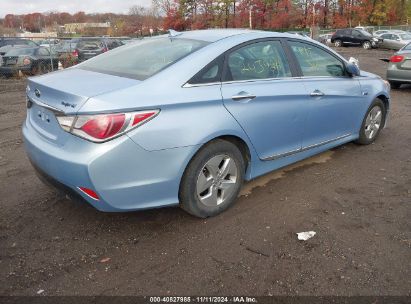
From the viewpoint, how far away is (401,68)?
403 inches

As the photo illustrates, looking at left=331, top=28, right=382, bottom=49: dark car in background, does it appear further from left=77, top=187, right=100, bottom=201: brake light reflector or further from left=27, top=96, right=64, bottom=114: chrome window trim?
left=77, top=187, right=100, bottom=201: brake light reflector

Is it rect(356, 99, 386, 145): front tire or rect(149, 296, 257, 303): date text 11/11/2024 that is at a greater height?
rect(356, 99, 386, 145): front tire

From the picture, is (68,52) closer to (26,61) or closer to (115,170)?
(26,61)

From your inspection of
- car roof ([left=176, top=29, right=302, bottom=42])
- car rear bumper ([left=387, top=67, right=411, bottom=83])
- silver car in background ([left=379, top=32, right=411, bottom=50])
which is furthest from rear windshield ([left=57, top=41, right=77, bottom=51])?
silver car in background ([left=379, top=32, right=411, bottom=50])

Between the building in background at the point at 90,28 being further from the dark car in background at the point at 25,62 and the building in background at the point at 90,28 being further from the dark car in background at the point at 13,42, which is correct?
the dark car in background at the point at 25,62

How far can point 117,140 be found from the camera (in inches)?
107

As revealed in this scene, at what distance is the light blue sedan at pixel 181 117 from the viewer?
9.03ft

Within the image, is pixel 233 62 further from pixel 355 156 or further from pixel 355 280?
pixel 355 156

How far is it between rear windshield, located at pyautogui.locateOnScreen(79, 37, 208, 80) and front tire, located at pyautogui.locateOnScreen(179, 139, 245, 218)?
0.81 metres

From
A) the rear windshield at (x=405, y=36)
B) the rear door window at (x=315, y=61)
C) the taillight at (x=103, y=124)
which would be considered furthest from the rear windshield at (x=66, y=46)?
the rear windshield at (x=405, y=36)

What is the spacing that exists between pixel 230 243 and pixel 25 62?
1356 cm

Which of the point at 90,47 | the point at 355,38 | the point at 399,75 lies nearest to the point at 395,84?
the point at 399,75

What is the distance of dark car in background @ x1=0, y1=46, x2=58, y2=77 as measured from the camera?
14.1 metres

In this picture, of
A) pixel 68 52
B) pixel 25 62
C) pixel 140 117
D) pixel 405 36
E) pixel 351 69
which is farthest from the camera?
pixel 405 36
